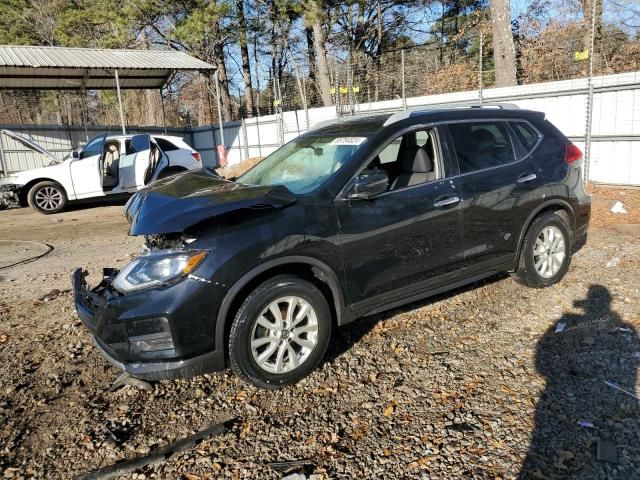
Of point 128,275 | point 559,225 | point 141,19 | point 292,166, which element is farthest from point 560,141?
point 141,19

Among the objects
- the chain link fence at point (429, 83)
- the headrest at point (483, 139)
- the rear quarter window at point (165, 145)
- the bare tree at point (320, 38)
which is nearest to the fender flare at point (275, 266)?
the headrest at point (483, 139)

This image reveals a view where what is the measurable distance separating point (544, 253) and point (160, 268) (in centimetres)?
353

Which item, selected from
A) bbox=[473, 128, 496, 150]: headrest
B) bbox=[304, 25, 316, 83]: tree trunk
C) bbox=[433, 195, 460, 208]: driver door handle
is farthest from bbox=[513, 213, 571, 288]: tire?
bbox=[304, 25, 316, 83]: tree trunk

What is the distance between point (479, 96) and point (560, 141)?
734 centimetres

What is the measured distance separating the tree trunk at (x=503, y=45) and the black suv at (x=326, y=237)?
→ 9.80 m

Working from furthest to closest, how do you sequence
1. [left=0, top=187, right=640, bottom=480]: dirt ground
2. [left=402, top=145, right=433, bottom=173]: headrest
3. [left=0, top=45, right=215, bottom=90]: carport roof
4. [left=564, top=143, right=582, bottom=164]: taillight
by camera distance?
[left=0, top=45, right=215, bottom=90]: carport roof < [left=564, top=143, right=582, bottom=164]: taillight < [left=402, top=145, right=433, bottom=173]: headrest < [left=0, top=187, right=640, bottom=480]: dirt ground

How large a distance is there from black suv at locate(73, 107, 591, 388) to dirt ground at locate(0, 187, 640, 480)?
0.33 meters

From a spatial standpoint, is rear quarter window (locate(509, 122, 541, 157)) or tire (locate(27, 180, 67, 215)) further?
tire (locate(27, 180, 67, 215))

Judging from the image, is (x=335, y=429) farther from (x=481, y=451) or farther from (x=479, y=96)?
(x=479, y=96)

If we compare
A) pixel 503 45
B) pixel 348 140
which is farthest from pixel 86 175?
pixel 503 45

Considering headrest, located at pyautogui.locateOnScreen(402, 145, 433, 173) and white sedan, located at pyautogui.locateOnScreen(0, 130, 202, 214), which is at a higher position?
headrest, located at pyautogui.locateOnScreen(402, 145, 433, 173)

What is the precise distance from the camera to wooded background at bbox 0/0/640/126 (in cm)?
1372

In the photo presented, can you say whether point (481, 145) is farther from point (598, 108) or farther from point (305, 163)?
point (598, 108)

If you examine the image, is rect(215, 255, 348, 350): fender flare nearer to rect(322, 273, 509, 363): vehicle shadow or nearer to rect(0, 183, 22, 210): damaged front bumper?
rect(322, 273, 509, 363): vehicle shadow
